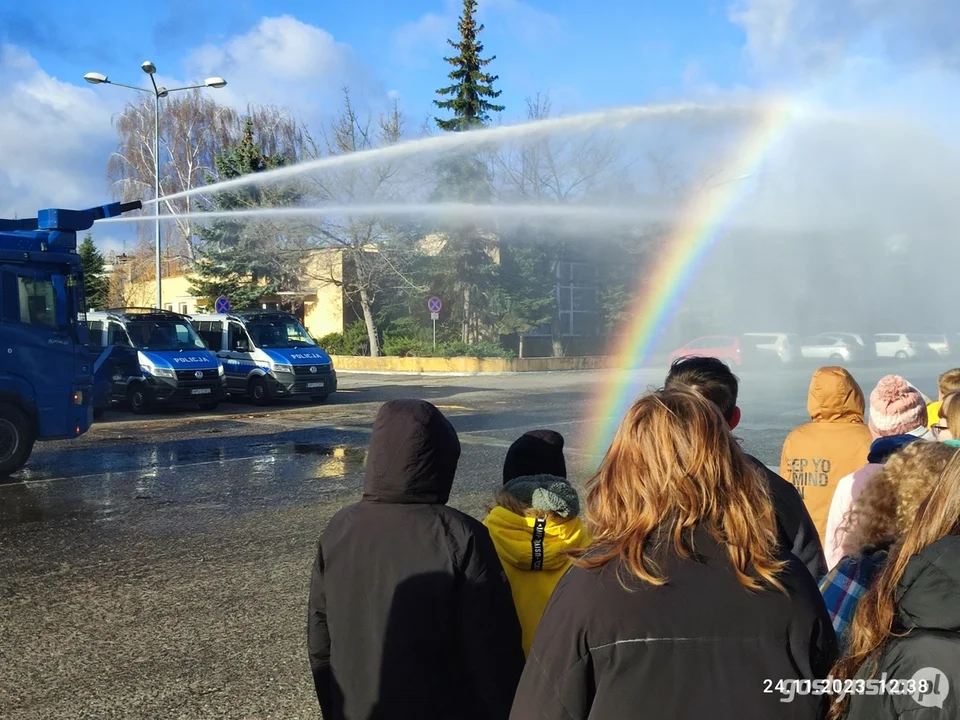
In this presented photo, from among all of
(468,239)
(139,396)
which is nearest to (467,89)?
(468,239)

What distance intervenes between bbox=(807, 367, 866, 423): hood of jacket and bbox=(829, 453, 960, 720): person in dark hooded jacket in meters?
2.54

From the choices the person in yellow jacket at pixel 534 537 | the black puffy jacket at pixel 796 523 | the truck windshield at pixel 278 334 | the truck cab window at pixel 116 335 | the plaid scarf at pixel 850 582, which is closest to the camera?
the plaid scarf at pixel 850 582

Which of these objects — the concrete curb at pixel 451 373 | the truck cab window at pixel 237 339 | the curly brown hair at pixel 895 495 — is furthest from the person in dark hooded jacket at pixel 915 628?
the concrete curb at pixel 451 373

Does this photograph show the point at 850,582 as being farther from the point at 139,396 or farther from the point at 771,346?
the point at 771,346

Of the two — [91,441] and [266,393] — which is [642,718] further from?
[266,393]

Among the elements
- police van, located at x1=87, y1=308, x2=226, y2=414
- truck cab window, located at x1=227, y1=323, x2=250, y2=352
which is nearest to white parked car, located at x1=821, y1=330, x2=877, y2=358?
truck cab window, located at x1=227, y1=323, x2=250, y2=352

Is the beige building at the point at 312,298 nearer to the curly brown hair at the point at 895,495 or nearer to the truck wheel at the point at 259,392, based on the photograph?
the truck wheel at the point at 259,392

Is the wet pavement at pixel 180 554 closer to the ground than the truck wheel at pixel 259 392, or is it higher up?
closer to the ground

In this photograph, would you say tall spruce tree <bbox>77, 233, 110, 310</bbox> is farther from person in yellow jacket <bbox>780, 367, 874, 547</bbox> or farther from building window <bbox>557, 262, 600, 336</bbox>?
person in yellow jacket <bbox>780, 367, 874, 547</bbox>

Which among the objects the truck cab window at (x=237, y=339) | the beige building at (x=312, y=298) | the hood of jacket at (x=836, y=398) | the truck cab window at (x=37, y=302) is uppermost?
the beige building at (x=312, y=298)

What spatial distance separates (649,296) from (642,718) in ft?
101

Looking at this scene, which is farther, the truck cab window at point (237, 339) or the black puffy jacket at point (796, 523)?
the truck cab window at point (237, 339)

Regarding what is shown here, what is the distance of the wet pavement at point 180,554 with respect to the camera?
14.8 feet

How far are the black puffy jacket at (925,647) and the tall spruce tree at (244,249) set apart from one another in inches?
1314
